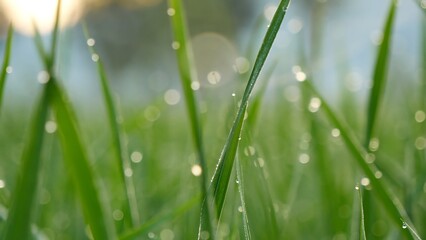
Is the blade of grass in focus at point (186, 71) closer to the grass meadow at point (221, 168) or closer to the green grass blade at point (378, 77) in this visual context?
the grass meadow at point (221, 168)

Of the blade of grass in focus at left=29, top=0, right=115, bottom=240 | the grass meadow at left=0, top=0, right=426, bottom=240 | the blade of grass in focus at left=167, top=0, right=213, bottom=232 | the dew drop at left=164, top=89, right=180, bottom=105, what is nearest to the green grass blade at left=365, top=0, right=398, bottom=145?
the grass meadow at left=0, top=0, right=426, bottom=240

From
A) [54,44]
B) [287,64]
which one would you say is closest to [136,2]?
[287,64]

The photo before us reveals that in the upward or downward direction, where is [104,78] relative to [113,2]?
downward

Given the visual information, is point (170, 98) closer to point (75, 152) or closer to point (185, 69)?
point (185, 69)

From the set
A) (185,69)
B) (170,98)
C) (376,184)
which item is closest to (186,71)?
(185,69)

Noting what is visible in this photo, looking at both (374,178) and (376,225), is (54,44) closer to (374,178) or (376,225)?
(374,178)

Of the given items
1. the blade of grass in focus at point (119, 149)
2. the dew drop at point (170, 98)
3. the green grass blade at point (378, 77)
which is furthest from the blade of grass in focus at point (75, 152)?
the dew drop at point (170, 98)

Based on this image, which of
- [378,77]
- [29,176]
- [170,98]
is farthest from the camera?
[170,98]

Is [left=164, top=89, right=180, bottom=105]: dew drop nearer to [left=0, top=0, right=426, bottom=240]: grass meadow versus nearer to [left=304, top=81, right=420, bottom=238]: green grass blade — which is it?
[left=0, top=0, right=426, bottom=240]: grass meadow
